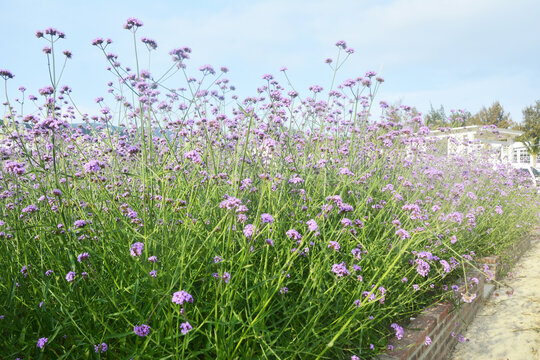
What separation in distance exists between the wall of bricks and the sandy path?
97 millimetres

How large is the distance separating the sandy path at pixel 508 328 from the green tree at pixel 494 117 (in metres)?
37.1

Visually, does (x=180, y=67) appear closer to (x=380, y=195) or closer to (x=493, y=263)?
(x=380, y=195)

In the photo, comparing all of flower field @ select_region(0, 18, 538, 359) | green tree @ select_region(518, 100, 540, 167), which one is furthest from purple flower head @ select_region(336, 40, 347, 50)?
green tree @ select_region(518, 100, 540, 167)

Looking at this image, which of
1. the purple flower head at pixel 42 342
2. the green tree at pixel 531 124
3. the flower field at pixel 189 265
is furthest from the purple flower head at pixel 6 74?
the green tree at pixel 531 124

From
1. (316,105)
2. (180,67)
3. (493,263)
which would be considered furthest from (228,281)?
(493,263)

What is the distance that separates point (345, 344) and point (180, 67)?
2510 millimetres

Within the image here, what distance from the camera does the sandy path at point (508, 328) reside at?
343cm

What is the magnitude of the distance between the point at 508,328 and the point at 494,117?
3987cm

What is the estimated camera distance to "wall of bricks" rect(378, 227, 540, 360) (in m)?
2.53

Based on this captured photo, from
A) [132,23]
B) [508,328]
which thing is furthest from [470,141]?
[132,23]

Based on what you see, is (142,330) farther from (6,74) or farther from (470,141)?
(470,141)

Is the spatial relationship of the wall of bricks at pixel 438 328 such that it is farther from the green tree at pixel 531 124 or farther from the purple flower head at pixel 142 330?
the green tree at pixel 531 124

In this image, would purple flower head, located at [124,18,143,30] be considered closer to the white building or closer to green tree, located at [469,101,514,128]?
the white building

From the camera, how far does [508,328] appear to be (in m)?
3.94
